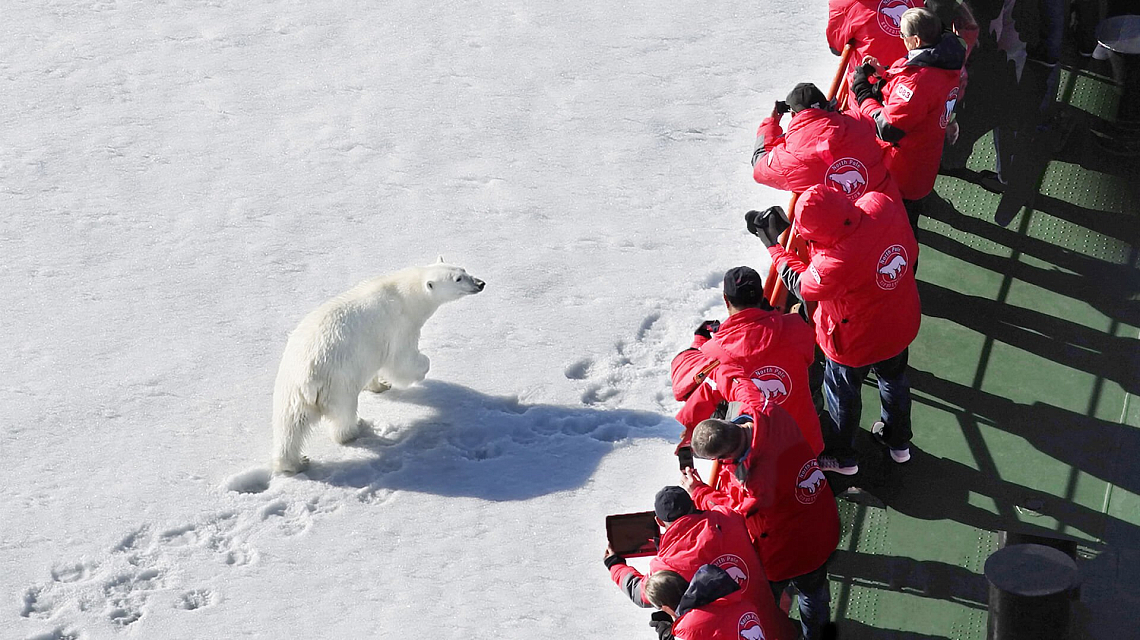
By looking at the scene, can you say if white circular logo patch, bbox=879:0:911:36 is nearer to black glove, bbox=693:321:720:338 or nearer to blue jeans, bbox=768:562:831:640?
black glove, bbox=693:321:720:338

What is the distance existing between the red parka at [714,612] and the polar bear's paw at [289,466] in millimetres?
3107

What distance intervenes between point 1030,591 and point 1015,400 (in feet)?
6.48

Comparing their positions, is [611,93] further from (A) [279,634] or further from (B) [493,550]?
(A) [279,634]

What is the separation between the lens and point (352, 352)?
727cm

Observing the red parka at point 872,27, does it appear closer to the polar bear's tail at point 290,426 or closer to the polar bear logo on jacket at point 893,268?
the polar bear logo on jacket at point 893,268

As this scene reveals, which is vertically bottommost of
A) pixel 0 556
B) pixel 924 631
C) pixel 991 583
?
pixel 0 556

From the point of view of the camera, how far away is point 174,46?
37.1 feet

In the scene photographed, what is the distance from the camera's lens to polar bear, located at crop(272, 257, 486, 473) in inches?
282

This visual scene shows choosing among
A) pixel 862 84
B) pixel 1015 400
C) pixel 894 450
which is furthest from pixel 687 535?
pixel 862 84

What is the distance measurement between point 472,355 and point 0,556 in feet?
9.46

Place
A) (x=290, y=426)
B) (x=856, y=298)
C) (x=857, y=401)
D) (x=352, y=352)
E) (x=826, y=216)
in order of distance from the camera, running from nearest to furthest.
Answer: (x=826, y=216) < (x=856, y=298) < (x=857, y=401) < (x=290, y=426) < (x=352, y=352)

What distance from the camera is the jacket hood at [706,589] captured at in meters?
4.70

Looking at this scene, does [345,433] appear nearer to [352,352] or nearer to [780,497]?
[352,352]

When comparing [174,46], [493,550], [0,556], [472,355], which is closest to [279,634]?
[493,550]
